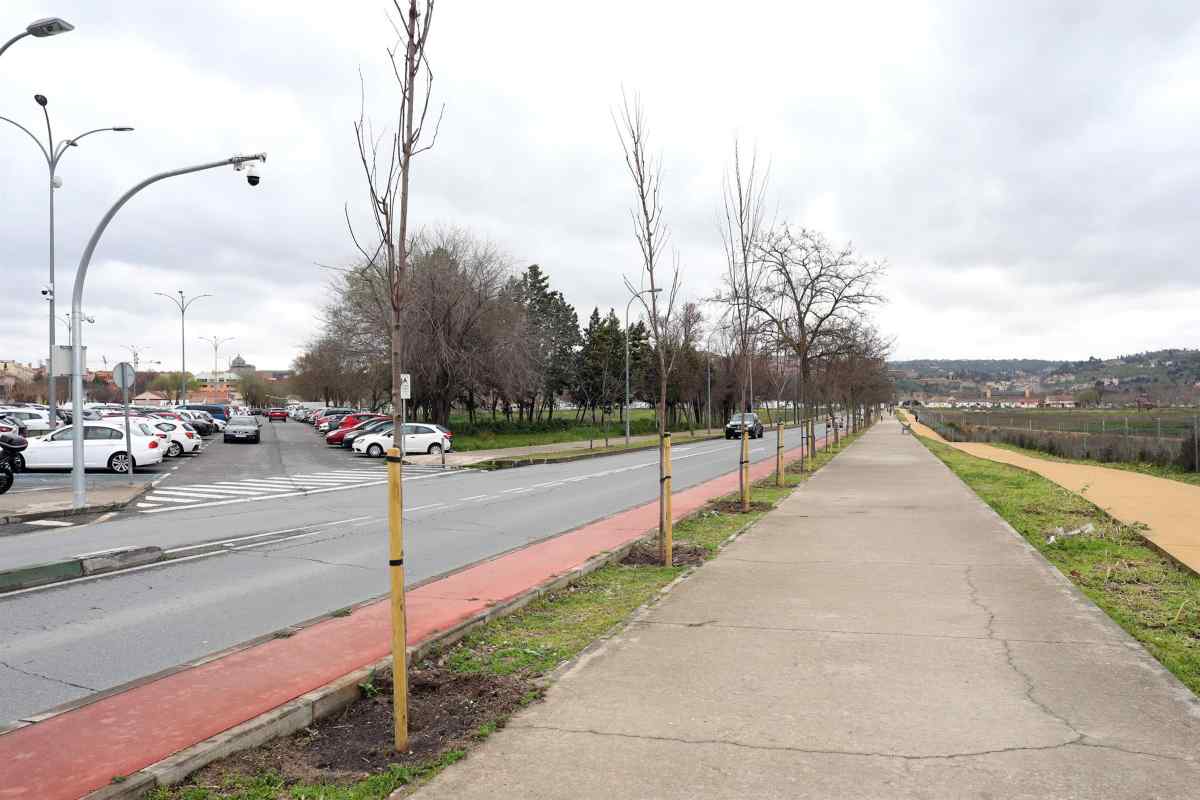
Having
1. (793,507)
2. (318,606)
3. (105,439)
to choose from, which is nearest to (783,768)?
(318,606)

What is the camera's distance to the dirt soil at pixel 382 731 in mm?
4156

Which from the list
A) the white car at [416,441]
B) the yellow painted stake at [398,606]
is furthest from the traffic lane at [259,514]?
the yellow painted stake at [398,606]

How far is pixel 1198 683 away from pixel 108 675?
7258 millimetres

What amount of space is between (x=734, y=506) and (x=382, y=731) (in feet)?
38.0

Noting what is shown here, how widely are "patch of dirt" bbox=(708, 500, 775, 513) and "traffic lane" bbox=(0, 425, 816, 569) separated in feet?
6.19

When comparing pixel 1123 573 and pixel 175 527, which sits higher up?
pixel 1123 573

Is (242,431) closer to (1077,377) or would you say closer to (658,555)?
(658,555)

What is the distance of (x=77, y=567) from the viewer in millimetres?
9922

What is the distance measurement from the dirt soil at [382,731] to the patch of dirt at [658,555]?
462 centimetres

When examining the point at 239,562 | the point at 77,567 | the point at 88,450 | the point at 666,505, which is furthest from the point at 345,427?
the point at 666,505

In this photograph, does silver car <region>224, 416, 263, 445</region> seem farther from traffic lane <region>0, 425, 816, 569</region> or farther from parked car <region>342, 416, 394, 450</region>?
traffic lane <region>0, 425, 816, 569</region>

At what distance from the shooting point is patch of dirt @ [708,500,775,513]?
15.2m

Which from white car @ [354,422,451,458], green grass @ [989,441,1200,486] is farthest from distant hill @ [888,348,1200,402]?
white car @ [354,422,451,458]

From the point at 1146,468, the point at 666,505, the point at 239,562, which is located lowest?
the point at 1146,468
